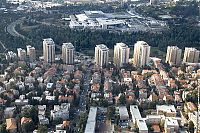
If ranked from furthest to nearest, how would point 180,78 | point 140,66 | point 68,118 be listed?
point 140,66 → point 180,78 → point 68,118

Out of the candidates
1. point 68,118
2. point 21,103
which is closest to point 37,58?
point 21,103

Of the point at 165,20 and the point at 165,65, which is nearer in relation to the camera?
the point at 165,65

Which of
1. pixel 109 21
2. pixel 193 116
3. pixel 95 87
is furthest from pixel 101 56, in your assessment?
pixel 109 21

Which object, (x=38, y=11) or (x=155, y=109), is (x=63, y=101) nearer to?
(x=155, y=109)

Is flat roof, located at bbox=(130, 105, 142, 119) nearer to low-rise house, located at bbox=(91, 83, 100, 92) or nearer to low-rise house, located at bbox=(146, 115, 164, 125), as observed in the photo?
low-rise house, located at bbox=(146, 115, 164, 125)

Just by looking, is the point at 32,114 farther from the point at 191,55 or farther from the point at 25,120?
the point at 191,55

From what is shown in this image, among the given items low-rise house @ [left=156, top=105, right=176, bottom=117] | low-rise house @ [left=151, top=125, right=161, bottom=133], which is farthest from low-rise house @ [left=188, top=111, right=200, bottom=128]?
low-rise house @ [left=151, top=125, right=161, bottom=133]

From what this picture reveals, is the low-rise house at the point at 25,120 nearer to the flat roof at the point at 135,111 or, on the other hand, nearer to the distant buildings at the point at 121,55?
the flat roof at the point at 135,111
